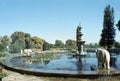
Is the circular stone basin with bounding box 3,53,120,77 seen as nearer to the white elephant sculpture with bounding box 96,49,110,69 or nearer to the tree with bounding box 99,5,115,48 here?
the white elephant sculpture with bounding box 96,49,110,69

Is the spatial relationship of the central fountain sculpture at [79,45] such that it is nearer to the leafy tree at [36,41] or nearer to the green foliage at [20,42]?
the green foliage at [20,42]

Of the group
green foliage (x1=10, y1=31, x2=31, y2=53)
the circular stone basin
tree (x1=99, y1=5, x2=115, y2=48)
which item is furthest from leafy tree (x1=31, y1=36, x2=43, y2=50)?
the circular stone basin

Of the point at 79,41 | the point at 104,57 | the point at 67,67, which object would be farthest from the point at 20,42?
the point at 104,57

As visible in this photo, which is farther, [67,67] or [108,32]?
[108,32]

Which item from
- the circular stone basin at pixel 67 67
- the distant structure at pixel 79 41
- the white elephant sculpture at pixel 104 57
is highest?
the distant structure at pixel 79 41

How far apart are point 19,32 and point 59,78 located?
260ft

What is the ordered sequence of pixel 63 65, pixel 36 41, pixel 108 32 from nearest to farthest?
pixel 63 65
pixel 108 32
pixel 36 41

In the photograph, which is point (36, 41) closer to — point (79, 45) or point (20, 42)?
point (20, 42)

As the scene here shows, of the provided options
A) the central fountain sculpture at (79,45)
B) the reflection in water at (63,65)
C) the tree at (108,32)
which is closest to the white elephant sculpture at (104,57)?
the reflection in water at (63,65)

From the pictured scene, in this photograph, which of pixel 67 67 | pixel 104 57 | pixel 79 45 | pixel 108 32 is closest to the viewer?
pixel 104 57

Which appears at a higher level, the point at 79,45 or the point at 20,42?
the point at 20,42

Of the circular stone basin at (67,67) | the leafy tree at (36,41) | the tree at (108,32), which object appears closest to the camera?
the circular stone basin at (67,67)

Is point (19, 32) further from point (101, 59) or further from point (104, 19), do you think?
point (101, 59)

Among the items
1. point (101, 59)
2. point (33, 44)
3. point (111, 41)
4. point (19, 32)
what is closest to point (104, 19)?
point (111, 41)
